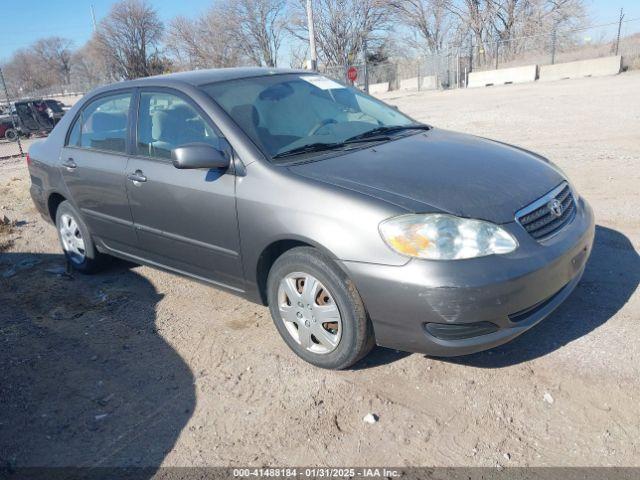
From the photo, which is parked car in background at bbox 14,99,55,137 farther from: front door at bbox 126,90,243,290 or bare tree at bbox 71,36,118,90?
front door at bbox 126,90,243,290

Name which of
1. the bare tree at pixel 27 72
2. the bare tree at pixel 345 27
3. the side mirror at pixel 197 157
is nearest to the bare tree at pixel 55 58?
the bare tree at pixel 27 72

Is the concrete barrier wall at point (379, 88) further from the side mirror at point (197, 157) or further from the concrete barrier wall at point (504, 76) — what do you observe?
the side mirror at point (197, 157)

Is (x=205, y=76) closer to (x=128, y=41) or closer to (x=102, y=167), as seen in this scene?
(x=102, y=167)

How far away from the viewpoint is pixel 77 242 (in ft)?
16.8

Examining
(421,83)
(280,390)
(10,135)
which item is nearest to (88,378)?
(280,390)

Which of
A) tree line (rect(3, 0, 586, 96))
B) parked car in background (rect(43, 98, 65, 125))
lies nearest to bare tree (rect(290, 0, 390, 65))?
tree line (rect(3, 0, 586, 96))

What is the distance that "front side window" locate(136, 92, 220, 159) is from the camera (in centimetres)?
366

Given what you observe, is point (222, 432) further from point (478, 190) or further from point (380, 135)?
point (380, 135)

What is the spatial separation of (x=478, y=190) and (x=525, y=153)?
3.37 feet

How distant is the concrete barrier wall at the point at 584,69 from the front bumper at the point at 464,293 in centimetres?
2794

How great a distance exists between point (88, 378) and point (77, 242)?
2.10 m

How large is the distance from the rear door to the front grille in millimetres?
2883

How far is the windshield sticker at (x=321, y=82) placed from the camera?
13.8ft

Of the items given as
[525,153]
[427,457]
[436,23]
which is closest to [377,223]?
[427,457]
